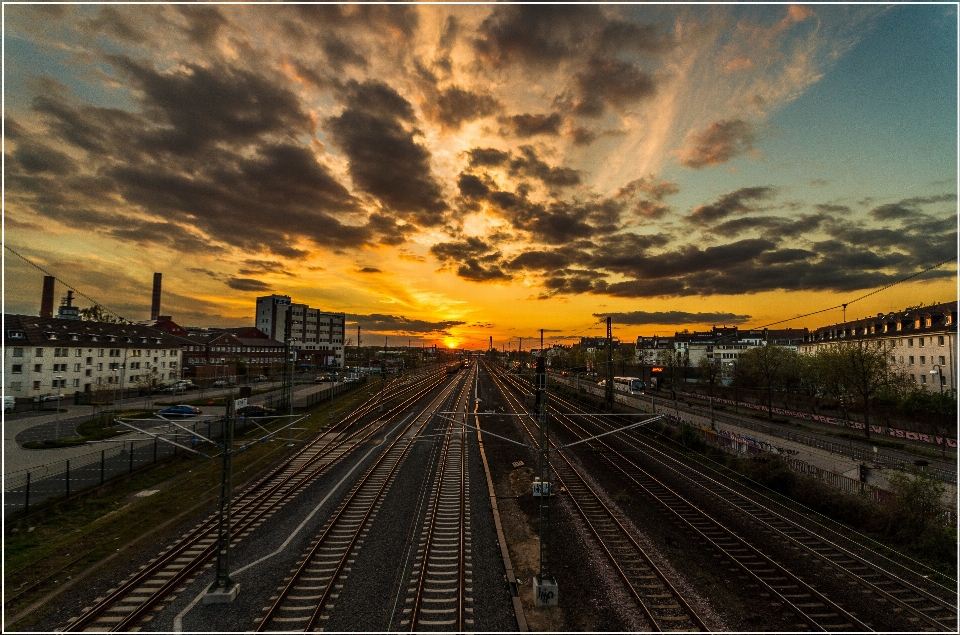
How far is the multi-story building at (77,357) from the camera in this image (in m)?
62.8

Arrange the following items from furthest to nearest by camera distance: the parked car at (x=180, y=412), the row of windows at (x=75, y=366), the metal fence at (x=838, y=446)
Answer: the row of windows at (x=75, y=366), the parked car at (x=180, y=412), the metal fence at (x=838, y=446)

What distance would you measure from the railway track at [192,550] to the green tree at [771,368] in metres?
72.9

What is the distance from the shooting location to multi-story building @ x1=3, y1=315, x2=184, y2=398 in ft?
206

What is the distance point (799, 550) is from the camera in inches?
828

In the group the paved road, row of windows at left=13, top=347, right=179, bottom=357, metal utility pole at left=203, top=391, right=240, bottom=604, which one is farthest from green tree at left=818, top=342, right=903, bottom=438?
row of windows at left=13, top=347, right=179, bottom=357

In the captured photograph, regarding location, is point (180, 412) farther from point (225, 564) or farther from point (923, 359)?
point (923, 359)

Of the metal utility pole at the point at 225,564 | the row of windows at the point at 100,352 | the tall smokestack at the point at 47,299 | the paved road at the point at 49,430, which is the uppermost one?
the tall smokestack at the point at 47,299

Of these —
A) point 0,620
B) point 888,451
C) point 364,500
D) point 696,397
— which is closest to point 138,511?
point 0,620

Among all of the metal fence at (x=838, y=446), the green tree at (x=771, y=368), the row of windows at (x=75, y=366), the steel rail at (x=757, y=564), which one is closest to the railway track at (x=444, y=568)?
the steel rail at (x=757, y=564)

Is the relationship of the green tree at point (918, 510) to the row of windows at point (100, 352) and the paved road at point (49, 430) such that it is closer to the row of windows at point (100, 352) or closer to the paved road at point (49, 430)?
the paved road at point (49, 430)

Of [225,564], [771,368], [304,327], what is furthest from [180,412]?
[304,327]

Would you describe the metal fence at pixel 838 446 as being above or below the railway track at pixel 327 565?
above

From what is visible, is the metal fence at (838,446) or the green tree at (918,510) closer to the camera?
the green tree at (918,510)

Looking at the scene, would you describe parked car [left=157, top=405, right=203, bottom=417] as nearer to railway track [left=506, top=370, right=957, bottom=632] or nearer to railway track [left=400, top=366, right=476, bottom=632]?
railway track [left=400, top=366, right=476, bottom=632]
